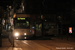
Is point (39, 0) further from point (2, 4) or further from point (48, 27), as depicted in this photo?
point (2, 4)

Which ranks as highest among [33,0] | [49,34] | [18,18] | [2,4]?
[33,0]

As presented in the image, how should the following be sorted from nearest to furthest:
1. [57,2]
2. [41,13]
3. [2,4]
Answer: [2,4]
[41,13]
[57,2]

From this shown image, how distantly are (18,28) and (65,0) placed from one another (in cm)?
3151

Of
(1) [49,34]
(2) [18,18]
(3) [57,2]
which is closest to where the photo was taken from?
(2) [18,18]

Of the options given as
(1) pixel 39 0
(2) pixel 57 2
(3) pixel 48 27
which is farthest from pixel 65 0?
(3) pixel 48 27

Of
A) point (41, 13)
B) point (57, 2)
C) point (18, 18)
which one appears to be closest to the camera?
point (18, 18)

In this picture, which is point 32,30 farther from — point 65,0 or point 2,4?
point 65,0

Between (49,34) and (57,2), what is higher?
(57,2)

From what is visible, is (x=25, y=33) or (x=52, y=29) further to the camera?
(x=52, y=29)

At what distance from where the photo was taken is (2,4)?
2253cm

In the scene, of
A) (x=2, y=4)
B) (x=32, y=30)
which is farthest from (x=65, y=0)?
(x=2, y=4)

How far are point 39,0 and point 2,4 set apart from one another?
17.5 metres

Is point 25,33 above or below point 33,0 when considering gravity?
below

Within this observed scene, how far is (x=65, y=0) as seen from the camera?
53781 millimetres
